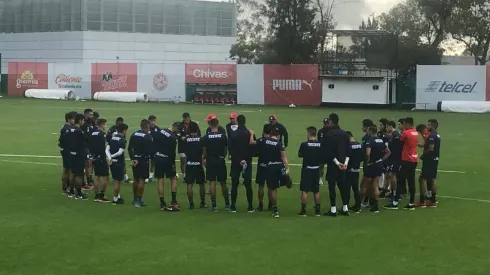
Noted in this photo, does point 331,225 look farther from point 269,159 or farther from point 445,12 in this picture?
point 445,12

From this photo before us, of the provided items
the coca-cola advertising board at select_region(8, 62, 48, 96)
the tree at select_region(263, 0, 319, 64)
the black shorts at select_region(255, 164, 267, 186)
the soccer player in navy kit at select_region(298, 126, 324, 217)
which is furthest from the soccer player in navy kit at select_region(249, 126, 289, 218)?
the coca-cola advertising board at select_region(8, 62, 48, 96)

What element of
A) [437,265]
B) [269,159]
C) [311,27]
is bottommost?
[437,265]

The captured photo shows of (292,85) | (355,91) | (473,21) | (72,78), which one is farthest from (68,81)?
(473,21)

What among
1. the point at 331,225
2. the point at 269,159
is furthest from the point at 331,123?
the point at 331,225

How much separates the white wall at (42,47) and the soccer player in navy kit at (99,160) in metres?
73.1

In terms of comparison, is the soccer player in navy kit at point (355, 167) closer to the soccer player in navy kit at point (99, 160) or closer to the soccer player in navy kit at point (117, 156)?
the soccer player in navy kit at point (117, 156)

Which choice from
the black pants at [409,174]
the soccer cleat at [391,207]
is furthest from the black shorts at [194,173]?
the black pants at [409,174]

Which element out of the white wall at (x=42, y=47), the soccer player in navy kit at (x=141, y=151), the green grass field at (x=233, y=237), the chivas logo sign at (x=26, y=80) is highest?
the white wall at (x=42, y=47)

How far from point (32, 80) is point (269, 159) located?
6162cm

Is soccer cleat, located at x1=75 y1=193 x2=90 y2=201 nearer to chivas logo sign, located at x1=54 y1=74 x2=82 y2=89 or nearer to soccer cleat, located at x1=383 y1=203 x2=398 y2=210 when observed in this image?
soccer cleat, located at x1=383 y1=203 x2=398 y2=210

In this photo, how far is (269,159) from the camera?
52.0ft

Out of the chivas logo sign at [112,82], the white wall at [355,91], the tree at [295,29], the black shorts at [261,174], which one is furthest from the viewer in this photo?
the tree at [295,29]

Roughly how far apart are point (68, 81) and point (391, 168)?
191 ft

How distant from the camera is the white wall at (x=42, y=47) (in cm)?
8875
